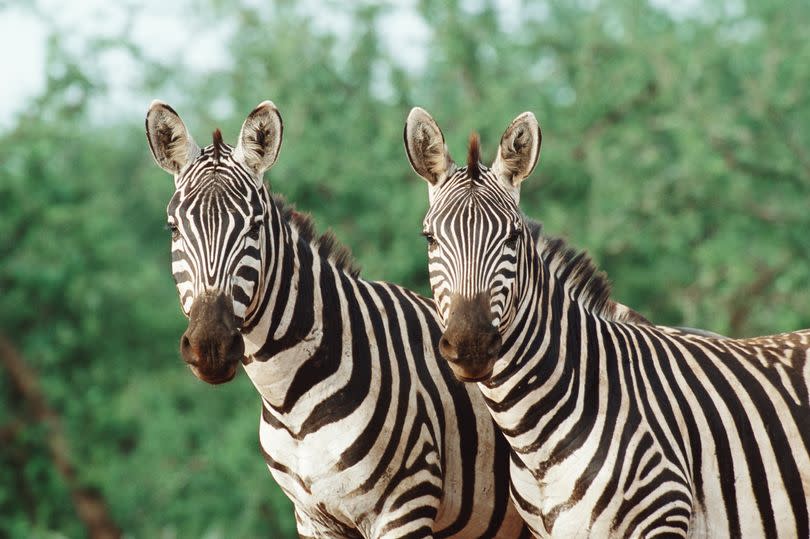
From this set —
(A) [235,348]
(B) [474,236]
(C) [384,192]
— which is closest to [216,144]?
(A) [235,348]

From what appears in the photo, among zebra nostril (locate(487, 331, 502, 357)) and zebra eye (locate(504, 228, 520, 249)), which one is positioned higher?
zebra eye (locate(504, 228, 520, 249))

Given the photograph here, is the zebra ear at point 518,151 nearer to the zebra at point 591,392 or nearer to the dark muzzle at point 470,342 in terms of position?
the zebra at point 591,392

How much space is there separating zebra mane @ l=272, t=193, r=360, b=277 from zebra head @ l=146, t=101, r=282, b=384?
0.46 m

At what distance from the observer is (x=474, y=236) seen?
17.5 ft

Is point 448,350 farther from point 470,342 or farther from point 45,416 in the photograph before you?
point 45,416

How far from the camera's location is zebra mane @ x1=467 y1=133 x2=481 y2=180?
5531mm

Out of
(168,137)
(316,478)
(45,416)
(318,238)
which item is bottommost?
(45,416)

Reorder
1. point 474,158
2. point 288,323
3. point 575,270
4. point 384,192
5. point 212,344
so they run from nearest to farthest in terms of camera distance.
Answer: point 212,344 < point 474,158 < point 288,323 < point 575,270 < point 384,192

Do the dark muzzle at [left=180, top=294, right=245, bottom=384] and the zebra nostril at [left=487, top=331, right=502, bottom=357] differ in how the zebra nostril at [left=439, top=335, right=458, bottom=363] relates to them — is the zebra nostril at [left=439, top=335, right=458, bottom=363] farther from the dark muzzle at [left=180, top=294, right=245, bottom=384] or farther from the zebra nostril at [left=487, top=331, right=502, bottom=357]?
the dark muzzle at [left=180, top=294, right=245, bottom=384]

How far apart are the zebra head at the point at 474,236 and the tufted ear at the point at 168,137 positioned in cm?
123

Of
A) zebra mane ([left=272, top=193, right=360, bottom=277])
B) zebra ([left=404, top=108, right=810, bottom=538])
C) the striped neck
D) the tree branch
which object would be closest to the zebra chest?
the striped neck

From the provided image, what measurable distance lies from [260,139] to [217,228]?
0.76 metres

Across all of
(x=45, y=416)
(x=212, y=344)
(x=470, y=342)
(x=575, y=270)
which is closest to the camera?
(x=470, y=342)

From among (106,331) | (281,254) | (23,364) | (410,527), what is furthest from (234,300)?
(106,331)
